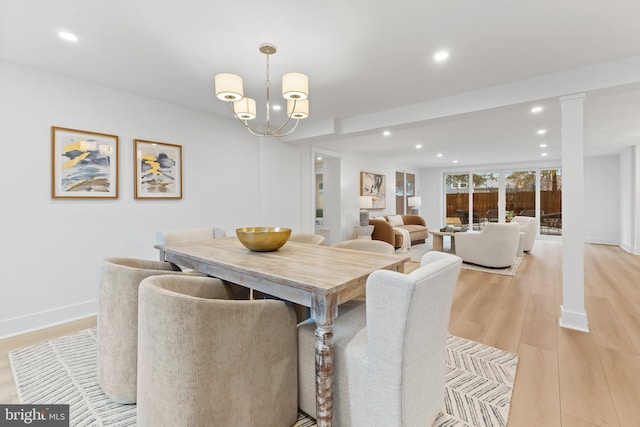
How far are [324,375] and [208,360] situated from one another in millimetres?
496

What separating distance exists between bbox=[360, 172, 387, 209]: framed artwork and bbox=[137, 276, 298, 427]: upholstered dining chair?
19.4 ft

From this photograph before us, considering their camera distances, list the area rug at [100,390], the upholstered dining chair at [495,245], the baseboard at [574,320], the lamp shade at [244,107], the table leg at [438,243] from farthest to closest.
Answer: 1. the table leg at [438,243]
2. the upholstered dining chair at [495,245]
3. the baseboard at [574,320]
4. the lamp shade at [244,107]
5. the area rug at [100,390]

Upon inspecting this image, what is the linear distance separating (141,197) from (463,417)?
11.4ft

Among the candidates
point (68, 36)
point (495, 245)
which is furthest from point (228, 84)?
point (495, 245)

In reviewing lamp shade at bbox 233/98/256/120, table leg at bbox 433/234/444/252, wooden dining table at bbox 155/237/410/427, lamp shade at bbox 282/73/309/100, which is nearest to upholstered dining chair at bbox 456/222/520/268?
table leg at bbox 433/234/444/252

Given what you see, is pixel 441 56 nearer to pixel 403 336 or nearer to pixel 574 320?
pixel 403 336

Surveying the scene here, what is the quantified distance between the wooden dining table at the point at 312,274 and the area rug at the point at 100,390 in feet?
1.80

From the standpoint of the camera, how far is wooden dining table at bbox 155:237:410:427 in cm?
122

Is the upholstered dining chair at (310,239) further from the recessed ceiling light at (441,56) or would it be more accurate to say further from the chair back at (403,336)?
the recessed ceiling light at (441,56)

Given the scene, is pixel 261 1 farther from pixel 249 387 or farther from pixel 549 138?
pixel 549 138

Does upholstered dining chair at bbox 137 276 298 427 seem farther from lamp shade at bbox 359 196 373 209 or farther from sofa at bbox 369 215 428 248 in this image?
lamp shade at bbox 359 196 373 209

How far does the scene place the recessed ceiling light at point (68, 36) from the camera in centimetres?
202

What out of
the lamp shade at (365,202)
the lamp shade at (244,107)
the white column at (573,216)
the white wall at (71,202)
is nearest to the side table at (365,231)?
the lamp shade at (365,202)

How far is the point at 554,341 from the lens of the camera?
7.48 ft
